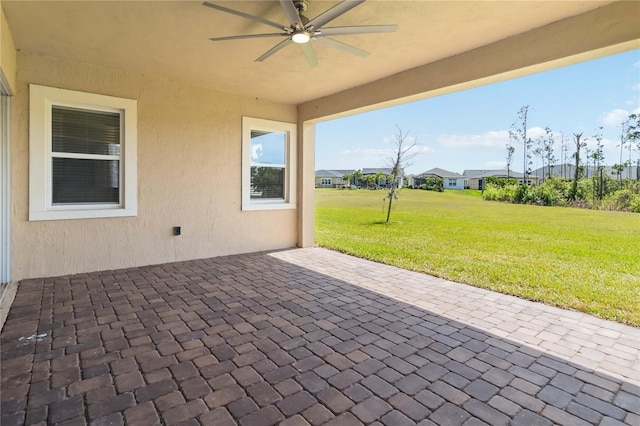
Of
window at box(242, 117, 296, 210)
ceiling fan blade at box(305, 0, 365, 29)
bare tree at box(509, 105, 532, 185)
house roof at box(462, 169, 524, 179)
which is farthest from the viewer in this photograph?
house roof at box(462, 169, 524, 179)

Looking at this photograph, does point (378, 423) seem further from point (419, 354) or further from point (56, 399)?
point (56, 399)

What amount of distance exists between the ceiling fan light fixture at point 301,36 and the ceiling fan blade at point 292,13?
Answer: 7cm

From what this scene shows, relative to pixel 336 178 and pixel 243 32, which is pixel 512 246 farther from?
pixel 336 178

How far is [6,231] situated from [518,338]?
5.56 m

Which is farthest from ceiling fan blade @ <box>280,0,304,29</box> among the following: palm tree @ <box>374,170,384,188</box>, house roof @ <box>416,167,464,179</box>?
house roof @ <box>416,167,464,179</box>

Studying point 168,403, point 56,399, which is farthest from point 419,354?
point 56,399

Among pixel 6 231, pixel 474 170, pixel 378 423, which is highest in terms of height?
pixel 474 170

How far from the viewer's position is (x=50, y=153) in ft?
14.0

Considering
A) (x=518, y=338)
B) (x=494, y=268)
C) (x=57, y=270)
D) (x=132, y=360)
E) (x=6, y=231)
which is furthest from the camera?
(x=494, y=268)

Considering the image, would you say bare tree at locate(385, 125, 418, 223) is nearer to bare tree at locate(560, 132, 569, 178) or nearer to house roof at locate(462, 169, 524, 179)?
house roof at locate(462, 169, 524, 179)

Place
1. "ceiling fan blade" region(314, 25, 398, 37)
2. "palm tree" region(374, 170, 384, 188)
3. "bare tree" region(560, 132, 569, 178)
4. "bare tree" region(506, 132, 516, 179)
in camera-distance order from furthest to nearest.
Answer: "palm tree" region(374, 170, 384, 188) < "bare tree" region(506, 132, 516, 179) < "bare tree" region(560, 132, 569, 178) < "ceiling fan blade" region(314, 25, 398, 37)

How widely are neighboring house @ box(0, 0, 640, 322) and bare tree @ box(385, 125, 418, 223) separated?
3.99 meters

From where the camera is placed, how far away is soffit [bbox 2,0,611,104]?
9.39 ft

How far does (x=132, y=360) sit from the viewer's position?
2318 mm
